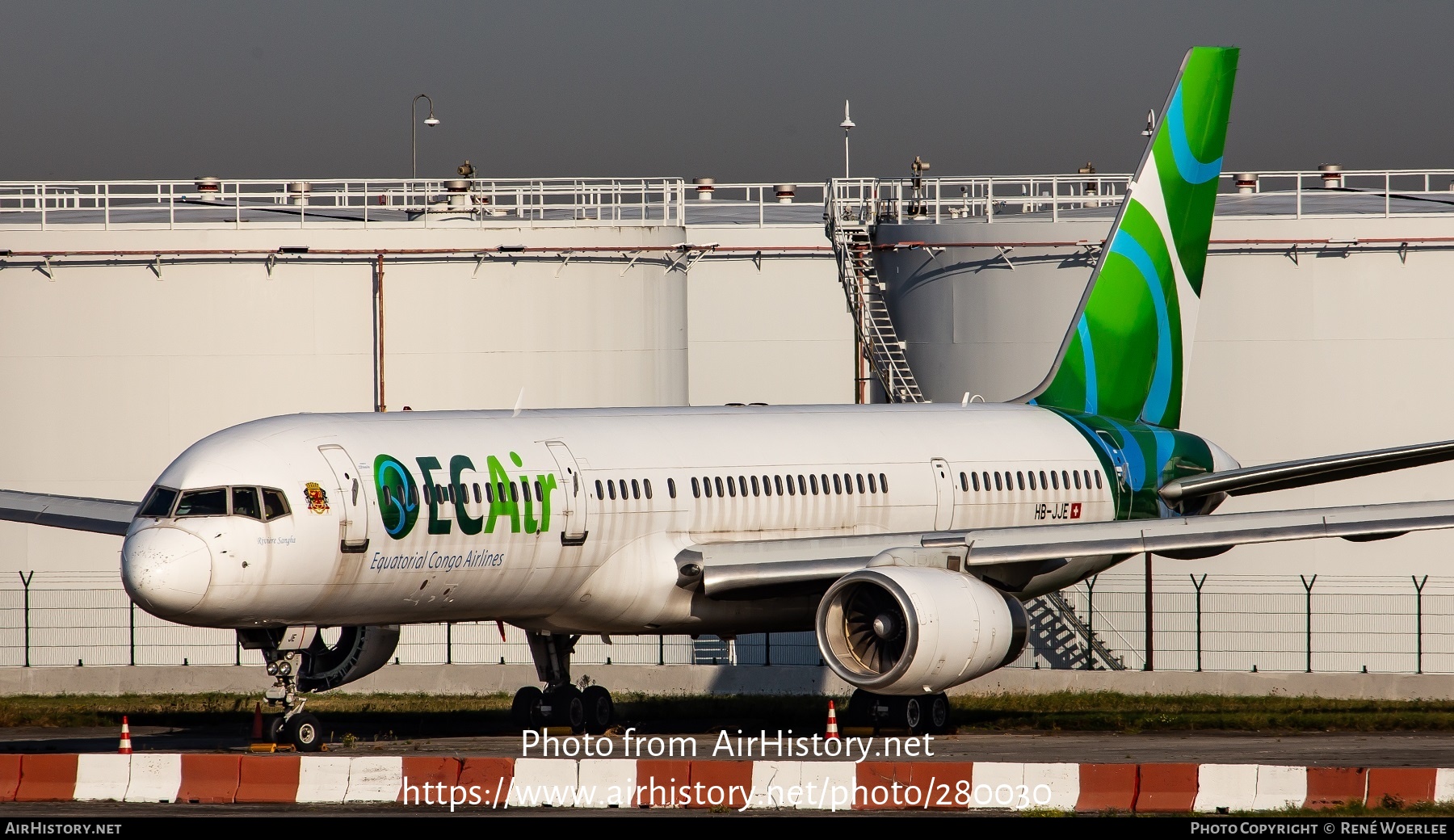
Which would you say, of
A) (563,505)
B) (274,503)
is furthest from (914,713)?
(274,503)

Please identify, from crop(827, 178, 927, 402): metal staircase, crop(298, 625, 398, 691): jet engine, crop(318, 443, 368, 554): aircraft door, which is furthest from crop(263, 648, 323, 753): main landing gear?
crop(827, 178, 927, 402): metal staircase

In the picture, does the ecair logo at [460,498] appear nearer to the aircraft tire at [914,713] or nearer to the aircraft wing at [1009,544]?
the aircraft wing at [1009,544]

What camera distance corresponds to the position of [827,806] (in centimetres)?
2089

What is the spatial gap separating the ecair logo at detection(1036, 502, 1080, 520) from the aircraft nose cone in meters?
14.9

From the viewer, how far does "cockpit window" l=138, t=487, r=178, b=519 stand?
81.1ft

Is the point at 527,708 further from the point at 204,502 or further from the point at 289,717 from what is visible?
the point at 204,502

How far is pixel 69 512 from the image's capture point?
30.7 m

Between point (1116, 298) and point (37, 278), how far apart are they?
2143cm

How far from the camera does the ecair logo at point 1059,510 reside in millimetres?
33781

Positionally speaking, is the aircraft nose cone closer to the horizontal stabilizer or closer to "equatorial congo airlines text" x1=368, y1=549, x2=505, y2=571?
"equatorial congo airlines text" x1=368, y1=549, x2=505, y2=571

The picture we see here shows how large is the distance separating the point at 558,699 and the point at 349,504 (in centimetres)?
571
